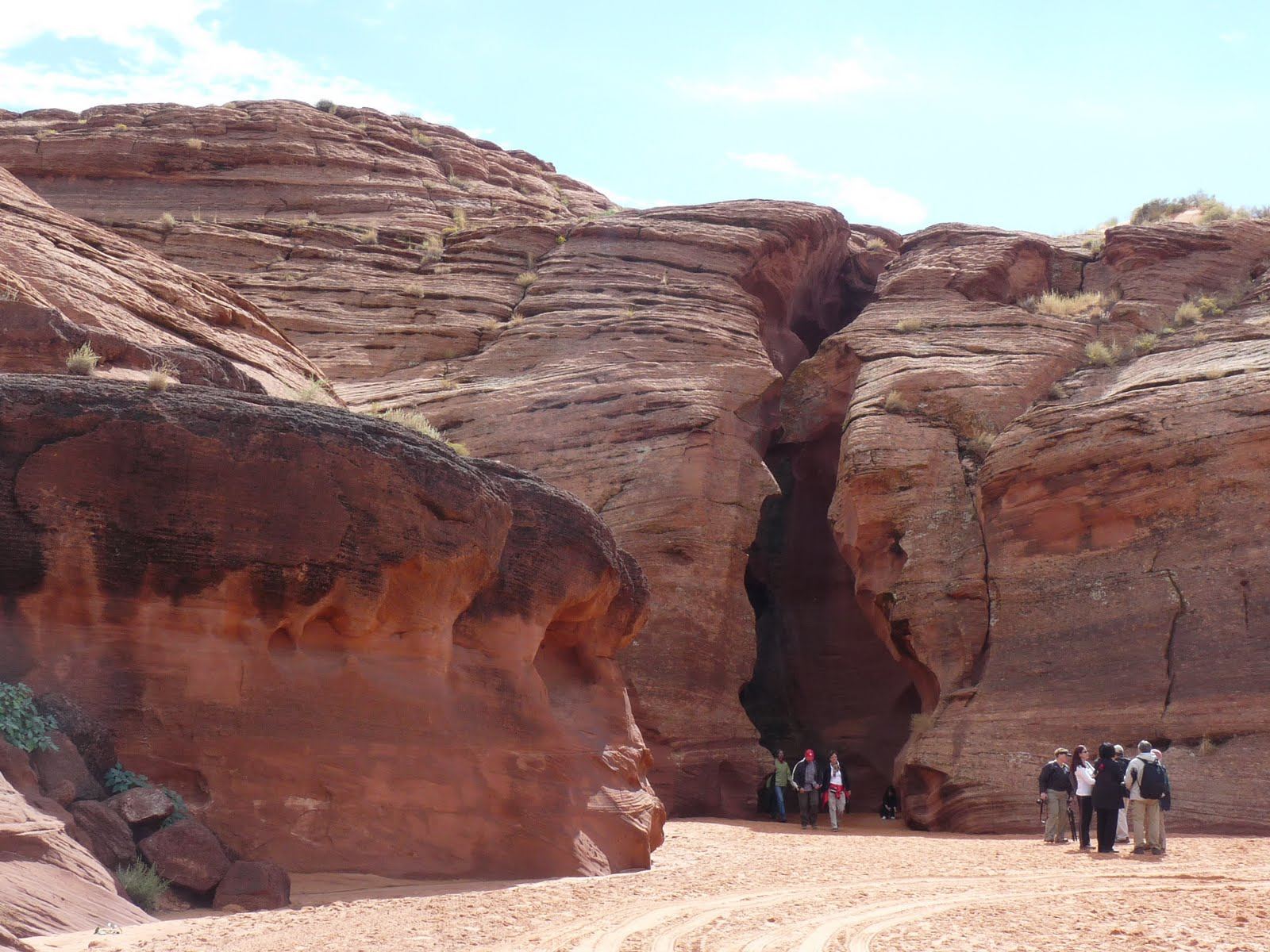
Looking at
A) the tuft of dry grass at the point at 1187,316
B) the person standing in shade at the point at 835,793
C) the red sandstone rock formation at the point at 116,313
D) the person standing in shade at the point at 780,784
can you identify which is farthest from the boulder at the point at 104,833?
the tuft of dry grass at the point at 1187,316

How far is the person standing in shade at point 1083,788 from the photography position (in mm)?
17125

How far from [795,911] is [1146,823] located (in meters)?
6.99

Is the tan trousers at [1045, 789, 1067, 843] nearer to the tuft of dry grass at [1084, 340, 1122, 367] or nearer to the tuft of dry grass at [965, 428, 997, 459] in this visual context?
the tuft of dry grass at [965, 428, 997, 459]

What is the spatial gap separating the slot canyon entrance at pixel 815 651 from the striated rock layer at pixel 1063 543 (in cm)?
304

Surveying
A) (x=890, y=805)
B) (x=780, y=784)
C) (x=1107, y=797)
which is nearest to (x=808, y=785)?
(x=780, y=784)

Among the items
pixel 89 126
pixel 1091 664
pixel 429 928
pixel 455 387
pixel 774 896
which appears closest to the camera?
pixel 429 928

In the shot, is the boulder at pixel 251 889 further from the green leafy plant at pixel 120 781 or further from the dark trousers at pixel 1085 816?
the dark trousers at pixel 1085 816

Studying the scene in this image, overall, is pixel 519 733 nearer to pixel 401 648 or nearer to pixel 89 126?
pixel 401 648

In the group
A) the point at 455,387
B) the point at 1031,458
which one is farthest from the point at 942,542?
the point at 455,387

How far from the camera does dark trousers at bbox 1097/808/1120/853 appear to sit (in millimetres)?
16016

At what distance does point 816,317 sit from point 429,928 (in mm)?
29384

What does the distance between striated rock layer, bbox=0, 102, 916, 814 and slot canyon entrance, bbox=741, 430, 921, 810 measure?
0.10 m

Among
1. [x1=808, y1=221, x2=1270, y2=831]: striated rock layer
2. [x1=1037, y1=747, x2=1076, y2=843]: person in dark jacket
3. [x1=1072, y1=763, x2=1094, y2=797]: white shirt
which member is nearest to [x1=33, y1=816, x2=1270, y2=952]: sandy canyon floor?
[x1=1072, y1=763, x2=1094, y2=797]: white shirt

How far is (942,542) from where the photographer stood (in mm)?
25750
